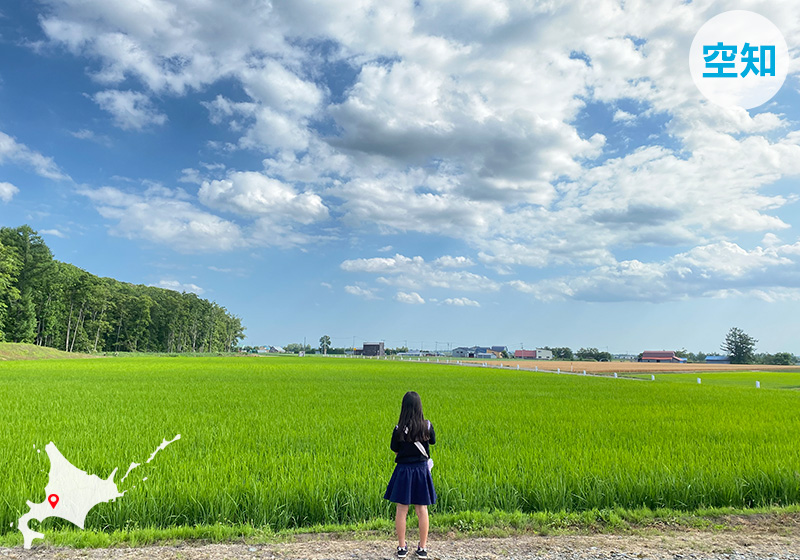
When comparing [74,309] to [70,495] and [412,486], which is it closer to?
[70,495]

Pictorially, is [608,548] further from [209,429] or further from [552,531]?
[209,429]

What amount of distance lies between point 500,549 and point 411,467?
4.68 ft

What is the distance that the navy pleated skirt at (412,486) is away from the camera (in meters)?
4.46

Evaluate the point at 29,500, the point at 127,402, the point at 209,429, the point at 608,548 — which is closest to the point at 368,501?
the point at 608,548

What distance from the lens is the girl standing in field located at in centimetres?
443

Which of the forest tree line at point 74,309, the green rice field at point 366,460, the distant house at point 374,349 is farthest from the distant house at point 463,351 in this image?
the green rice field at point 366,460

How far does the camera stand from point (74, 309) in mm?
85250

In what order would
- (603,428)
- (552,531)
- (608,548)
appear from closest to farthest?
(608,548)
(552,531)
(603,428)

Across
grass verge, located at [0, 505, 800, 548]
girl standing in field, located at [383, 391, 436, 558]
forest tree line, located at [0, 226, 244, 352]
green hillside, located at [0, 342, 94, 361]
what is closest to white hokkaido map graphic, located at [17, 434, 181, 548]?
grass verge, located at [0, 505, 800, 548]

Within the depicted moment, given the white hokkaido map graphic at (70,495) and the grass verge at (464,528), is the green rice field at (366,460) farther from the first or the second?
the grass verge at (464,528)

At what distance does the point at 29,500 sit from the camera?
6082mm

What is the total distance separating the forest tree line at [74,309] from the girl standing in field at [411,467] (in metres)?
77.6

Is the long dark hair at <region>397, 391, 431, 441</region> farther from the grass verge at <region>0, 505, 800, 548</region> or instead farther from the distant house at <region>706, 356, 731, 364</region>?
the distant house at <region>706, 356, 731, 364</region>

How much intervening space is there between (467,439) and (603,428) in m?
4.08
